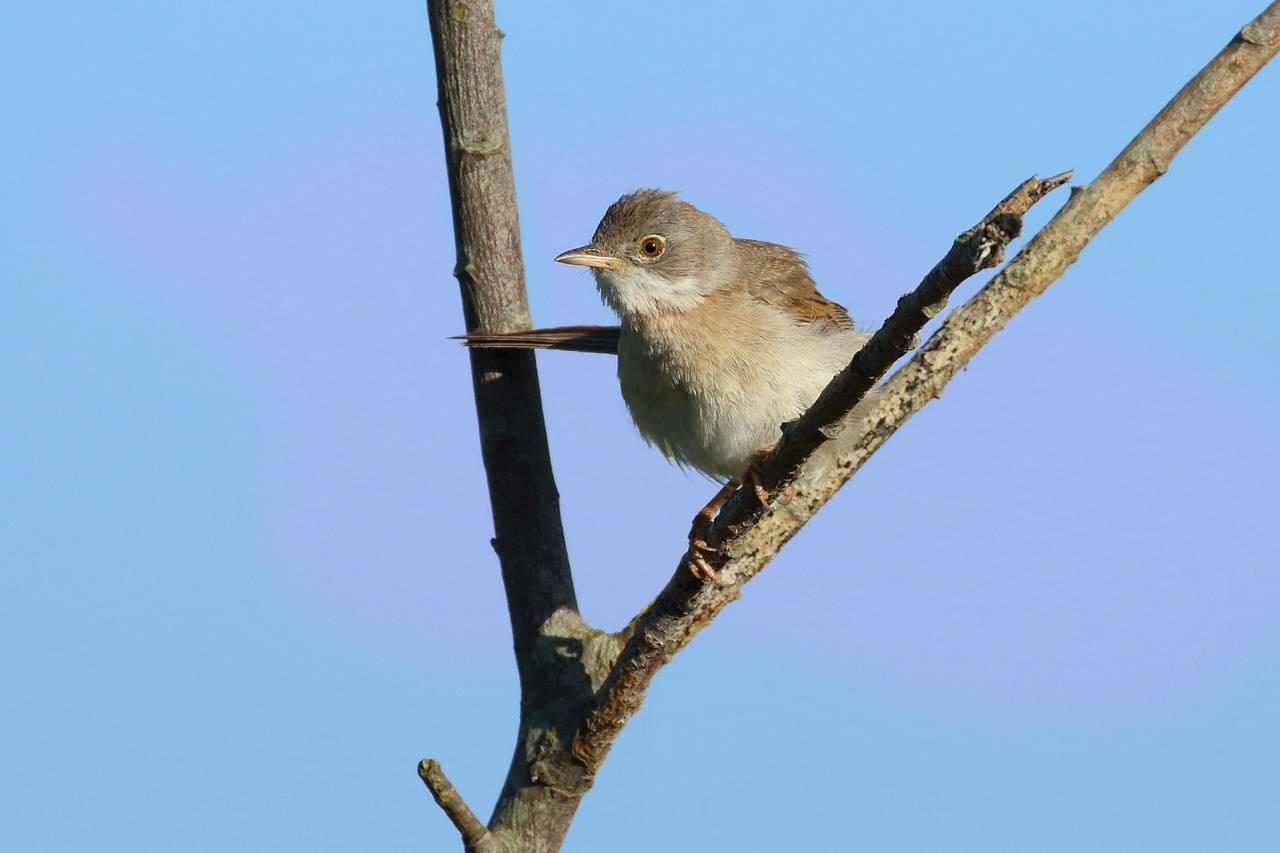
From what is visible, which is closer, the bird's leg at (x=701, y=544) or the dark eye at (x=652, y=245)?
the bird's leg at (x=701, y=544)

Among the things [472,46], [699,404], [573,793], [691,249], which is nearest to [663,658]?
[573,793]

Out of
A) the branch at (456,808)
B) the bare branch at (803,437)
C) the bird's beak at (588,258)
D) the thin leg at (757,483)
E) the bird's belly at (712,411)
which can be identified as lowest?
the branch at (456,808)

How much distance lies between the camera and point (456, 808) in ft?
14.6

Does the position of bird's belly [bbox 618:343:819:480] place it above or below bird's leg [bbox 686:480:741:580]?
above

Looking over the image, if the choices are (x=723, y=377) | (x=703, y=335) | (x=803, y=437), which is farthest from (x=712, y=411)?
(x=803, y=437)

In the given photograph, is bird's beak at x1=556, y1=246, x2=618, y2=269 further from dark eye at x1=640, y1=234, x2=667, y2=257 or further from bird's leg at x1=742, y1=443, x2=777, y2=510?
bird's leg at x1=742, y1=443, x2=777, y2=510

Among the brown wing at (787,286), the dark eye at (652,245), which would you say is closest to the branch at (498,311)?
the dark eye at (652,245)

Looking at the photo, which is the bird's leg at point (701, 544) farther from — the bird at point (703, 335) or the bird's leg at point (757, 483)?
the bird's leg at point (757, 483)

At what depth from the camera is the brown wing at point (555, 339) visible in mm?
5781

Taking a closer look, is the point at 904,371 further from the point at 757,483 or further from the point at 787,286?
the point at 787,286

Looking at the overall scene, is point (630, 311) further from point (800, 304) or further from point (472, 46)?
point (472, 46)

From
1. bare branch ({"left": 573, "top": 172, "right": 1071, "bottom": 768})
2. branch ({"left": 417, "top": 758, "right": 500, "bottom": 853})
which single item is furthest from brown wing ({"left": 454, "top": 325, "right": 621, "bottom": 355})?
branch ({"left": 417, "top": 758, "right": 500, "bottom": 853})

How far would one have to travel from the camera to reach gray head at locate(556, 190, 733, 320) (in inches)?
235

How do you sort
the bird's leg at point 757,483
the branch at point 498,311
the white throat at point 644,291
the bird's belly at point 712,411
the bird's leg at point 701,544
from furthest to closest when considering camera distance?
1. the white throat at point 644,291
2. the branch at point 498,311
3. the bird's belly at point 712,411
4. the bird's leg at point 701,544
5. the bird's leg at point 757,483
